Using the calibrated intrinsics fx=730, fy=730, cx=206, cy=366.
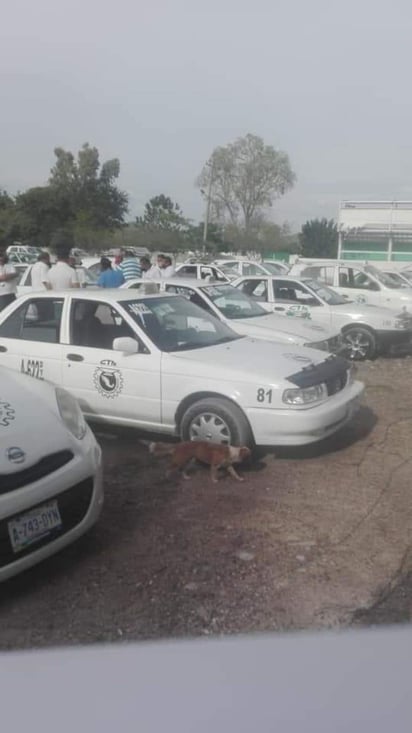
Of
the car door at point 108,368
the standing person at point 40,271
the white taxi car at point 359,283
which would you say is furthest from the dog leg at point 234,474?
the white taxi car at point 359,283

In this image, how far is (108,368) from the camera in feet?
20.0

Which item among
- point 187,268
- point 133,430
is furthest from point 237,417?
point 187,268

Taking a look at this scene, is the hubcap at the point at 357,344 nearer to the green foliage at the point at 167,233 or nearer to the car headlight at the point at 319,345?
the car headlight at the point at 319,345

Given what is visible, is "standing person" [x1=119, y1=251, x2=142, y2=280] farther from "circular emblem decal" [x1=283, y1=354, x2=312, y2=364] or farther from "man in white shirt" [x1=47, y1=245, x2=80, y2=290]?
"circular emblem decal" [x1=283, y1=354, x2=312, y2=364]

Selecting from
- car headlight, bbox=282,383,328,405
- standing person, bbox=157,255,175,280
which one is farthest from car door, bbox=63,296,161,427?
standing person, bbox=157,255,175,280

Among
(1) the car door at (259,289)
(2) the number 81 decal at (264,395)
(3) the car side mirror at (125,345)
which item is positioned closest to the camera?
(2) the number 81 decal at (264,395)

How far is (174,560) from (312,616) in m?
0.91

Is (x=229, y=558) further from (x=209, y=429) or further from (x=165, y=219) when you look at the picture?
(x=165, y=219)

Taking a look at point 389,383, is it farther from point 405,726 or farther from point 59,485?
point 405,726

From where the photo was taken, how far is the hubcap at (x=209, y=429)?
5645 millimetres

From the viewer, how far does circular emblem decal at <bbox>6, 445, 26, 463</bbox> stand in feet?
11.5

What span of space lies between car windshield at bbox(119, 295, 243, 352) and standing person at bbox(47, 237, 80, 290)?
280 cm

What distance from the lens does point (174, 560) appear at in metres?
4.02

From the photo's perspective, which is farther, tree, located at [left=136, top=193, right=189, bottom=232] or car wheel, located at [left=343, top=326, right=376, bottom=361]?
tree, located at [left=136, top=193, right=189, bottom=232]
